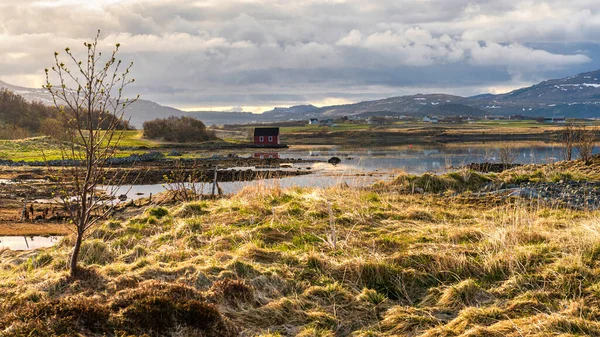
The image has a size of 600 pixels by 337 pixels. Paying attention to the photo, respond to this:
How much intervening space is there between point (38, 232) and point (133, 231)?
6.03m

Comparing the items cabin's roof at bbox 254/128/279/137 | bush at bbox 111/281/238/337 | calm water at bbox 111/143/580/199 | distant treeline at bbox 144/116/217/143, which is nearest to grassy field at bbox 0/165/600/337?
bush at bbox 111/281/238/337

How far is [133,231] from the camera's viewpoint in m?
10.8

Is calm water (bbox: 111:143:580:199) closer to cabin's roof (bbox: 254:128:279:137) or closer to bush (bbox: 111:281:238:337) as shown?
bush (bbox: 111:281:238:337)

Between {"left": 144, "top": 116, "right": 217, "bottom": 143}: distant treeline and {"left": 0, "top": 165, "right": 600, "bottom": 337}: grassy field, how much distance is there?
2987 inches

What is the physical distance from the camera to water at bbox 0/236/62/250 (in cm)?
→ 1319

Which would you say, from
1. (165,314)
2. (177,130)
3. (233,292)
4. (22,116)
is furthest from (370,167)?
(22,116)

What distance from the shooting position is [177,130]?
281ft

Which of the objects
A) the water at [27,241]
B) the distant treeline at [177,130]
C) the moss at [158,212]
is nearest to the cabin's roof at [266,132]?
the distant treeline at [177,130]

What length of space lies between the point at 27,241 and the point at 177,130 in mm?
73336

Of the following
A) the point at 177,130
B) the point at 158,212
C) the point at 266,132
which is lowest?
the point at 158,212

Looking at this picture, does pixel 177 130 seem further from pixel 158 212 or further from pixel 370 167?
pixel 158 212

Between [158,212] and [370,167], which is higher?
[158,212]

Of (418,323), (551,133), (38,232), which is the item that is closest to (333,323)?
(418,323)

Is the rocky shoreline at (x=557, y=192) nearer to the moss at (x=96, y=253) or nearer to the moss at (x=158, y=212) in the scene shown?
the moss at (x=158, y=212)
